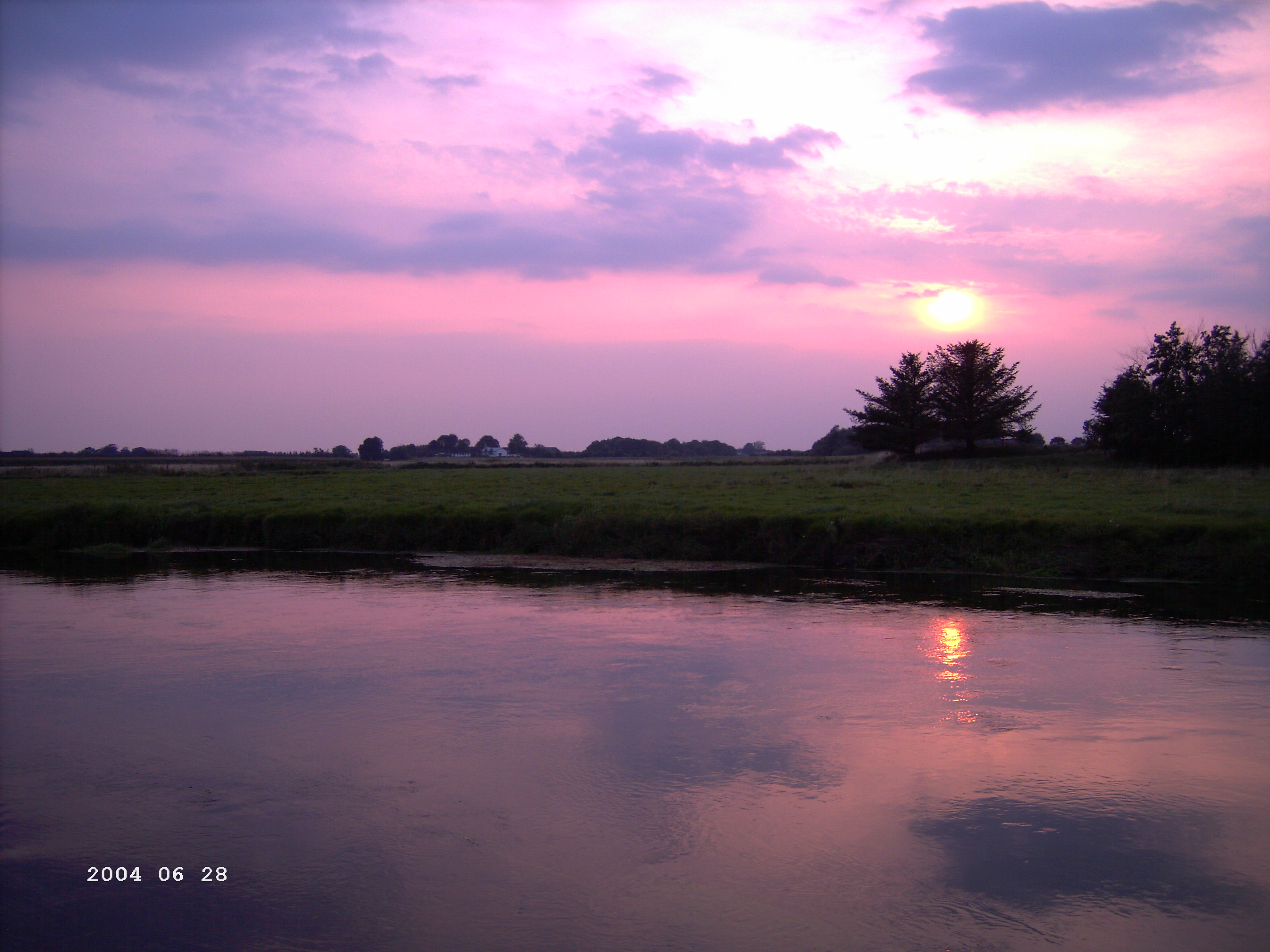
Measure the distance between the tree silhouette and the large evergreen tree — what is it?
1.95ft

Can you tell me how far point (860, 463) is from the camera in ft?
180

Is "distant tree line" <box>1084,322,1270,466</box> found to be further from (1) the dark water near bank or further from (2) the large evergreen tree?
(1) the dark water near bank

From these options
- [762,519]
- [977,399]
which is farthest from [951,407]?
[762,519]

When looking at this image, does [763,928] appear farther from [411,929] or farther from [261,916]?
[261,916]

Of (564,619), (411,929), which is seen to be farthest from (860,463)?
(411,929)

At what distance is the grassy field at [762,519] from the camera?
61.8ft

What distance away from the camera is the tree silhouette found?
5250 cm

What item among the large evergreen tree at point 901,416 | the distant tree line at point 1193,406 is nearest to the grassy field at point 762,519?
the distant tree line at point 1193,406

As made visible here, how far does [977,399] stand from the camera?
174 feet

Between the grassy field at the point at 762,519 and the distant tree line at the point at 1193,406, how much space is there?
142 inches

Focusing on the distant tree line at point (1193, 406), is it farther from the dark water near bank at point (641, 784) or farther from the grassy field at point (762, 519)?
the dark water near bank at point (641, 784)

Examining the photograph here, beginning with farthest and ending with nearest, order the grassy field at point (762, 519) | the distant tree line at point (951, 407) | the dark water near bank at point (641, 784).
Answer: the distant tree line at point (951, 407) → the grassy field at point (762, 519) → the dark water near bank at point (641, 784)

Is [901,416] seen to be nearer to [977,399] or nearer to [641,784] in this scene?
[977,399]

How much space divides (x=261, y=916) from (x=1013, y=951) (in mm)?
4355
